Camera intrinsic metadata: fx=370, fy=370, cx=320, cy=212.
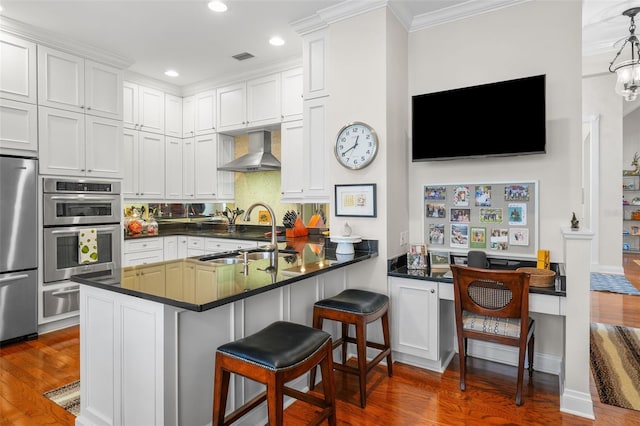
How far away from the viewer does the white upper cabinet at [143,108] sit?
4602 mm

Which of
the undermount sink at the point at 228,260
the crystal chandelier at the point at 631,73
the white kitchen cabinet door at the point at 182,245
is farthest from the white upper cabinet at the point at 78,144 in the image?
the crystal chandelier at the point at 631,73

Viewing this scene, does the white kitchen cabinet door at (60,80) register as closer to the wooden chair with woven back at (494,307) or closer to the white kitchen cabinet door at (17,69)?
the white kitchen cabinet door at (17,69)

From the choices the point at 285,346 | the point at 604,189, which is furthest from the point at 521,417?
the point at 604,189

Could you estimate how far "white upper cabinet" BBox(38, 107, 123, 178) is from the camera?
142 inches

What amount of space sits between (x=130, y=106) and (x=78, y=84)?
2.61ft

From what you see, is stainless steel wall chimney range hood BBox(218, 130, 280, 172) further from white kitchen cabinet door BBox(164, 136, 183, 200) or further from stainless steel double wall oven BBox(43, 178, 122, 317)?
stainless steel double wall oven BBox(43, 178, 122, 317)

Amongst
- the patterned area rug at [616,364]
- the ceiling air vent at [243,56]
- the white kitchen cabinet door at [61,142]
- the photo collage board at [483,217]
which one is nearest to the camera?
the patterned area rug at [616,364]

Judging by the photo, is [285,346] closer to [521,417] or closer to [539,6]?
[521,417]

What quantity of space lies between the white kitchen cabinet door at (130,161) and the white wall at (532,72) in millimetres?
3574

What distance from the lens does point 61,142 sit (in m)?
3.71

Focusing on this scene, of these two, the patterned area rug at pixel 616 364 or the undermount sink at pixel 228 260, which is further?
the undermount sink at pixel 228 260

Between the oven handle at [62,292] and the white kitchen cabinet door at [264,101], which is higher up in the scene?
the white kitchen cabinet door at [264,101]

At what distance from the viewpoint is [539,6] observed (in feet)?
9.10

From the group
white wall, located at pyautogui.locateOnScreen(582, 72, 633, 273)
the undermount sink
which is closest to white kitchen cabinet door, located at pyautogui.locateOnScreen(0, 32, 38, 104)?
the undermount sink
